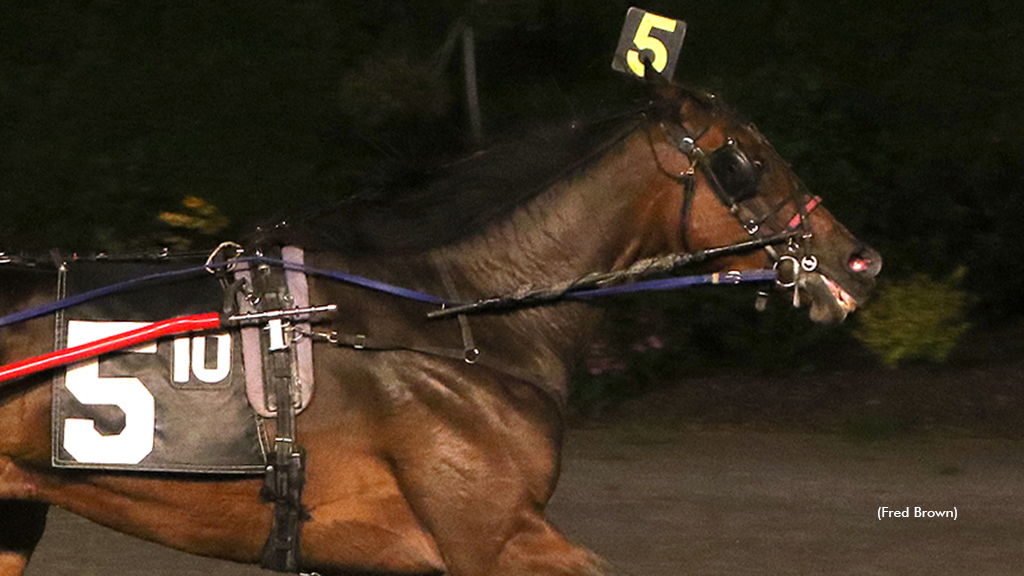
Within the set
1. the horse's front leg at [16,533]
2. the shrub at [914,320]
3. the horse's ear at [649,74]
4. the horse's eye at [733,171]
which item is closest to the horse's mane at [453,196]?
the horse's ear at [649,74]

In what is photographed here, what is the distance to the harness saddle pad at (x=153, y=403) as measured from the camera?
4086 mm

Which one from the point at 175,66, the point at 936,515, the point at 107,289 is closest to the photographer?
the point at 107,289

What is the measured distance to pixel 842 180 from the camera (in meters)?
10.0

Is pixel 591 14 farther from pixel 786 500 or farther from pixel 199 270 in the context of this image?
pixel 199 270

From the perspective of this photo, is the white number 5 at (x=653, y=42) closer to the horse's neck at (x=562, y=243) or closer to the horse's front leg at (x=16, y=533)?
the horse's neck at (x=562, y=243)

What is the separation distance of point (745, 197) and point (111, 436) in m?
1.91

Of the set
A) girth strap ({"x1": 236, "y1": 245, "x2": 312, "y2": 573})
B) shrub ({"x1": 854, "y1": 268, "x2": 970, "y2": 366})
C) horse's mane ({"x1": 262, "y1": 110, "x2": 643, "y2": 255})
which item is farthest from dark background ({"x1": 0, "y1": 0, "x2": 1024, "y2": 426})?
girth strap ({"x1": 236, "y1": 245, "x2": 312, "y2": 573})

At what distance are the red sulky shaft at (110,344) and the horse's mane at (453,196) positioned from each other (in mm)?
427

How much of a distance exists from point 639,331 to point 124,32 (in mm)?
3773

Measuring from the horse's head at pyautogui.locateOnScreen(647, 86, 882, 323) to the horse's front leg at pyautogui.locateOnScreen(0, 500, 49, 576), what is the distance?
7.06 ft

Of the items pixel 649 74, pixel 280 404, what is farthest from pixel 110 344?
pixel 649 74

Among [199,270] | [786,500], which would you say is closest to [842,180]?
[786,500]

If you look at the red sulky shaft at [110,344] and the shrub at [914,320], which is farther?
the shrub at [914,320]

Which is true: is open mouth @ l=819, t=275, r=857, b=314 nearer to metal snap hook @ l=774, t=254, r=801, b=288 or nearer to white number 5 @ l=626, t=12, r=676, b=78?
metal snap hook @ l=774, t=254, r=801, b=288
